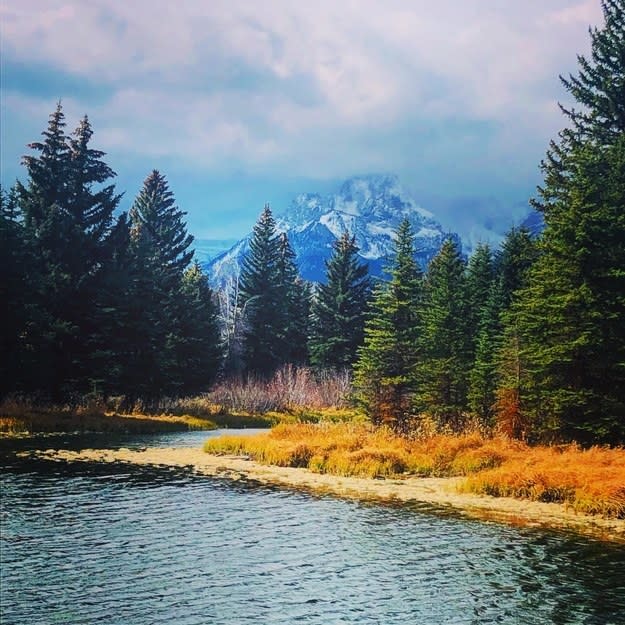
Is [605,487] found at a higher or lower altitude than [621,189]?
lower

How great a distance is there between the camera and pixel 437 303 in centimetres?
4353

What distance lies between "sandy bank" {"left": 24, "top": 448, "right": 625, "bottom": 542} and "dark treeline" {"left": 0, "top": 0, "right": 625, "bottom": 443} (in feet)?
23.2

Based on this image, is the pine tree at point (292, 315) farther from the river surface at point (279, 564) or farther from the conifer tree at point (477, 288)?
the river surface at point (279, 564)

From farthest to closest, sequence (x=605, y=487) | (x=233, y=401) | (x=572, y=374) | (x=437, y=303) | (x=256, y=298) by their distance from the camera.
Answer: (x=256, y=298)
(x=233, y=401)
(x=437, y=303)
(x=572, y=374)
(x=605, y=487)

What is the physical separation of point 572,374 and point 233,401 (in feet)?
122

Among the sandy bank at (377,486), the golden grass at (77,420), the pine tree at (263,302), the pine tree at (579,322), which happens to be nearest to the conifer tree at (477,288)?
the pine tree at (579,322)

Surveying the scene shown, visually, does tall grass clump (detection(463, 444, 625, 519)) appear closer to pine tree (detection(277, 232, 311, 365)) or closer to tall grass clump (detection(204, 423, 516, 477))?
tall grass clump (detection(204, 423, 516, 477))

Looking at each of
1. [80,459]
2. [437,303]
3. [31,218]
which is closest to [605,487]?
Answer: [80,459]

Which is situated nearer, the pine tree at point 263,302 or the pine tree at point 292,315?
the pine tree at point 263,302

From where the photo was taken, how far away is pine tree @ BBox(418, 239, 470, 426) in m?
38.4

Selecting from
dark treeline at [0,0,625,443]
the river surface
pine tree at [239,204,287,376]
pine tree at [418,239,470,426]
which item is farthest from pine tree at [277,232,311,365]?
the river surface

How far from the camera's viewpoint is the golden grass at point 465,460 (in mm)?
19094

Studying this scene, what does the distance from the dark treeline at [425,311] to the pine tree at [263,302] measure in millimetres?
14390

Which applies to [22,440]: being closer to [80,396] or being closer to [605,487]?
[80,396]
